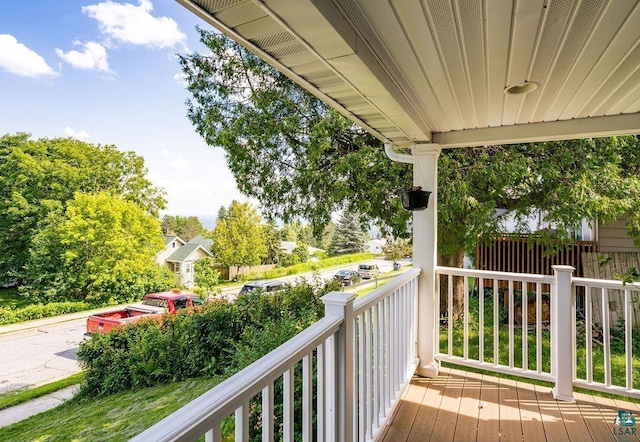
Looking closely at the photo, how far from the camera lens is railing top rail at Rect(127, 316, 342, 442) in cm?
60

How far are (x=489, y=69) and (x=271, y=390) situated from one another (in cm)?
166

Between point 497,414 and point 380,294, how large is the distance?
130 cm

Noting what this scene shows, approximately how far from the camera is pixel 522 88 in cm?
187

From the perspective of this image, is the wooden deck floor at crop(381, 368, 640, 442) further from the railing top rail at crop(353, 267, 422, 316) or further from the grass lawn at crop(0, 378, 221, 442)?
the grass lawn at crop(0, 378, 221, 442)

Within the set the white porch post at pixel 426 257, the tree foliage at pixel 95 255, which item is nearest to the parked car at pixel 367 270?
the tree foliage at pixel 95 255

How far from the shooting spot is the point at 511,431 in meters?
2.13

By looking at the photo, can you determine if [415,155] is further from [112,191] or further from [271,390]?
[112,191]

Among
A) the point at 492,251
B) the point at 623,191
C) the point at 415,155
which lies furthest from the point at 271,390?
the point at 492,251

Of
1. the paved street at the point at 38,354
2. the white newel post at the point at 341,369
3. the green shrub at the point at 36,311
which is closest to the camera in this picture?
the white newel post at the point at 341,369

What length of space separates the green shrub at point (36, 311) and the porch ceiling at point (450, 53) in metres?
11.2

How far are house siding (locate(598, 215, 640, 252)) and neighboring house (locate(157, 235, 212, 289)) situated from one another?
15.3m

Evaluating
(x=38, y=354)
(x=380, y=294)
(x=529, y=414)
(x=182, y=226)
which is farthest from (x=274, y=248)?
(x=380, y=294)

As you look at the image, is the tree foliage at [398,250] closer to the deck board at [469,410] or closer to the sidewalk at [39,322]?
the deck board at [469,410]

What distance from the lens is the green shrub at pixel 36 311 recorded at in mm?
9002
